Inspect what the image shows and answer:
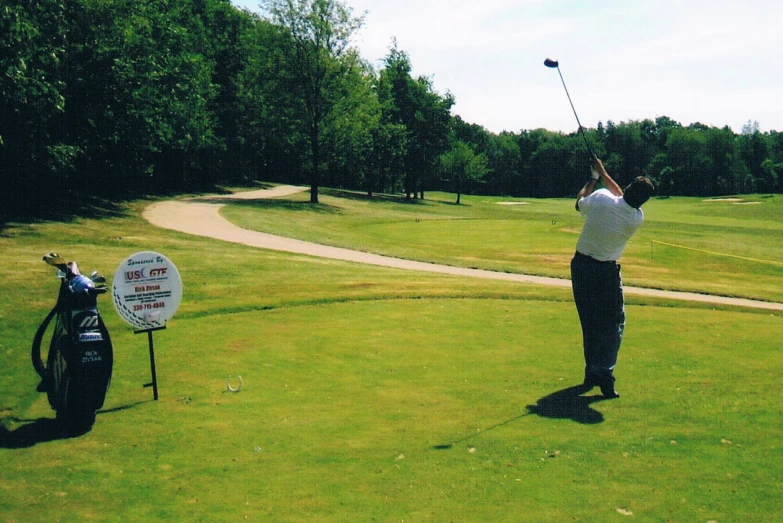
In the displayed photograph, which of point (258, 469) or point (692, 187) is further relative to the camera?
point (692, 187)

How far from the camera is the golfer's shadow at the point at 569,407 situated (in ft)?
25.0

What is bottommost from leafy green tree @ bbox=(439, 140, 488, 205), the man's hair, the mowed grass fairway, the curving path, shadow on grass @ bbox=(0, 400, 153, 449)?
the curving path

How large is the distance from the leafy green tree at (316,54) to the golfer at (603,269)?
52.9 m

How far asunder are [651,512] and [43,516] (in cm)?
421

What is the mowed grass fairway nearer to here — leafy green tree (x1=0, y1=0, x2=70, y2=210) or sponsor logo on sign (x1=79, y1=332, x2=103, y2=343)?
sponsor logo on sign (x1=79, y1=332, x2=103, y2=343)

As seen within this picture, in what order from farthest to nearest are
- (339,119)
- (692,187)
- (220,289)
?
(692,187) → (339,119) → (220,289)

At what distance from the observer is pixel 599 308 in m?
8.73

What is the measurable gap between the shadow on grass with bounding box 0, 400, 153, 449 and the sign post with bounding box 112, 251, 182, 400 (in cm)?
122

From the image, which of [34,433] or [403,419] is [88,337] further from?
[403,419]

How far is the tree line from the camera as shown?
101ft

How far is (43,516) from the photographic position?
532 cm

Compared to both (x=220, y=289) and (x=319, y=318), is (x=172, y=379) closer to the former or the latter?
(x=319, y=318)

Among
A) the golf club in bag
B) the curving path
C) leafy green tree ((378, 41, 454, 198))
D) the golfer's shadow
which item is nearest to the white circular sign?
the golf club in bag

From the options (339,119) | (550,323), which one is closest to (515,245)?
(550,323)
